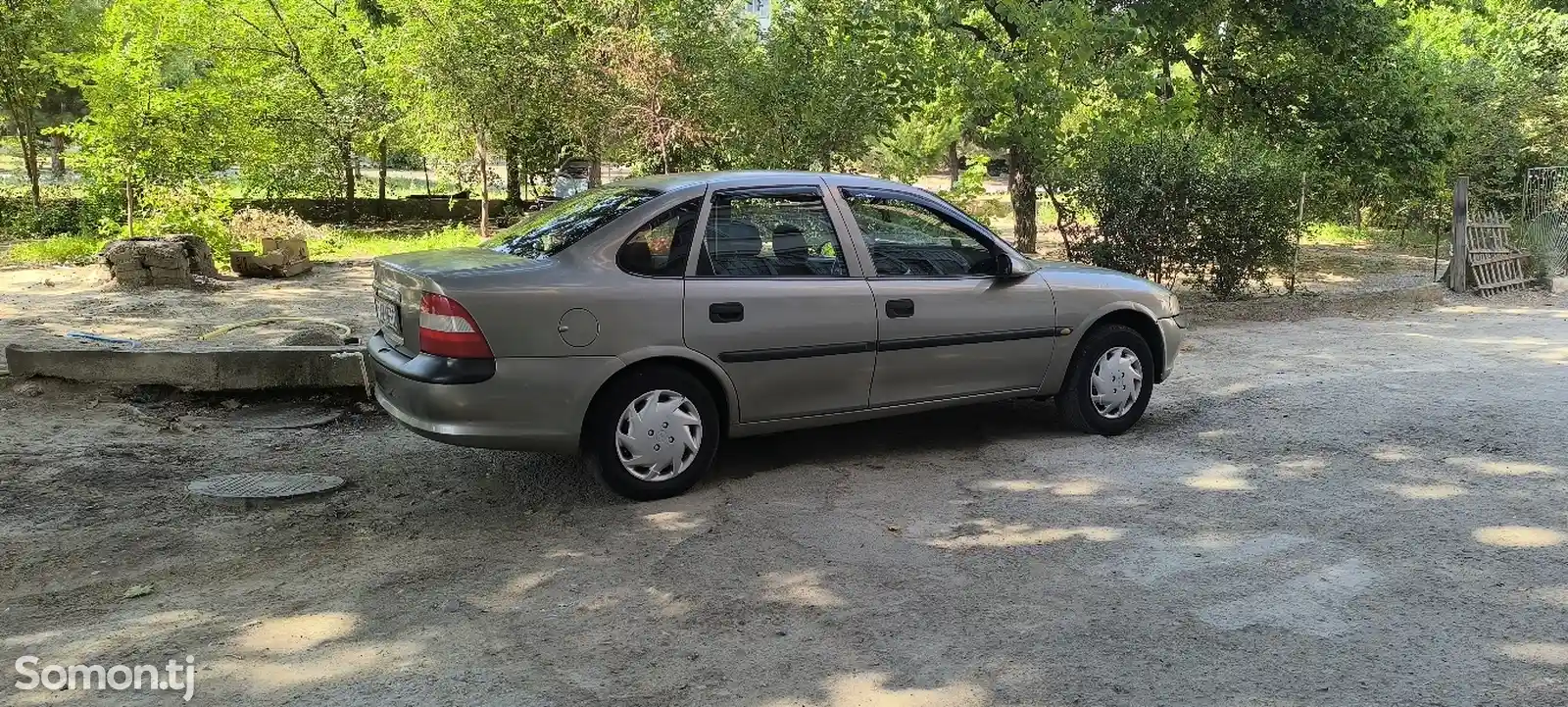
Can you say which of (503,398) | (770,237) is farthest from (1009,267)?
(503,398)

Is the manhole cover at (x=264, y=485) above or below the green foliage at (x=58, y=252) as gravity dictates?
below

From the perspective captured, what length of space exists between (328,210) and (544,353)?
2309cm

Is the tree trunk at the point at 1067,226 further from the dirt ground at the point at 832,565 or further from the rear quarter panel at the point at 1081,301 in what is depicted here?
the rear quarter panel at the point at 1081,301

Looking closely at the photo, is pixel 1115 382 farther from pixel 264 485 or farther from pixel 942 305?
pixel 264 485

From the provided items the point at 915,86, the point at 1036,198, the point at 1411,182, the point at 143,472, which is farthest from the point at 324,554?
the point at 1411,182

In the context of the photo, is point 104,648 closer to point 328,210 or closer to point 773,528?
point 773,528

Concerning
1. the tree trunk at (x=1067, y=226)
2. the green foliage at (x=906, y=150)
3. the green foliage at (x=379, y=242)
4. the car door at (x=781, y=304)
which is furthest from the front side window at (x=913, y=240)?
the green foliage at (x=379, y=242)

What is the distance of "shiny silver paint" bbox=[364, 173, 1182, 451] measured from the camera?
15.2 feet

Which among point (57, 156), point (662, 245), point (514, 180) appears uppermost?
point (57, 156)

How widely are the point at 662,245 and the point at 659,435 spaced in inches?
34.5

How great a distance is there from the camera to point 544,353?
4672 millimetres

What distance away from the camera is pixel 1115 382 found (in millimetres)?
6320

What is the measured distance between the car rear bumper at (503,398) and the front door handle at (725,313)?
1.68 feet

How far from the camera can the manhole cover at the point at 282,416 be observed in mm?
6480
